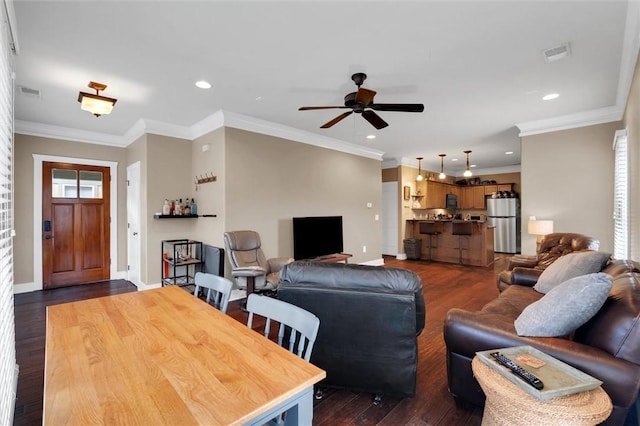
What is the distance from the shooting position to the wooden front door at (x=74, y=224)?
16.3 feet

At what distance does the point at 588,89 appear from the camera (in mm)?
3594

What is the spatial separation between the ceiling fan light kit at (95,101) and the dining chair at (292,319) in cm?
304

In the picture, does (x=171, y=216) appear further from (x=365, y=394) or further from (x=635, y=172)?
(x=635, y=172)

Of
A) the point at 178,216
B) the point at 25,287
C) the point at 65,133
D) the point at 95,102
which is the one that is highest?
the point at 65,133

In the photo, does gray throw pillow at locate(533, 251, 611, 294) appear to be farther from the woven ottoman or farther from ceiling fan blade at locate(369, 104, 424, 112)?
ceiling fan blade at locate(369, 104, 424, 112)

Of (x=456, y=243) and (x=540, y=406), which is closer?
(x=540, y=406)

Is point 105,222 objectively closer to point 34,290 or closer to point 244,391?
point 34,290

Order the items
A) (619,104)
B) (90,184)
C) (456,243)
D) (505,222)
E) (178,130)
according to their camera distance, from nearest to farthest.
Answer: (619,104) < (178,130) < (90,184) < (456,243) < (505,222)

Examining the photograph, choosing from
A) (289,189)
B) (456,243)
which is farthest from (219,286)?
(456,243)

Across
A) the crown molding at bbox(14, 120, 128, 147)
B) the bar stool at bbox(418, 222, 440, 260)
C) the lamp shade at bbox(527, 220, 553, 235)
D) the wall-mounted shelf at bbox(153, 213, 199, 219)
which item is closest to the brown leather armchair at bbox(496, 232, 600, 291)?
the lamp shade at bbox(527, 220, 553, 235)

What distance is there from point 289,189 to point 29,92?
3444 mm

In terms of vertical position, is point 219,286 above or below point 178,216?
below

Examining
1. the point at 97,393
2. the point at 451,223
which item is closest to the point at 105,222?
the point at 97,393

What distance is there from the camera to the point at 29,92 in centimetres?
355
